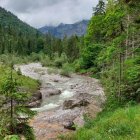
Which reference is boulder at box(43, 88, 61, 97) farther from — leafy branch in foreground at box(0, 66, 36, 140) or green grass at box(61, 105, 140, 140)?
leafy branch in foreground at box(0, 66, 36, 140)

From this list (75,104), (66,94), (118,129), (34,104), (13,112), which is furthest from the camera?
(66,94)

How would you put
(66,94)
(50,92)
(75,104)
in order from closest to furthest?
(75,104)
(66,94)
(50,92)

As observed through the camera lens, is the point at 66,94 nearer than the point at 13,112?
No

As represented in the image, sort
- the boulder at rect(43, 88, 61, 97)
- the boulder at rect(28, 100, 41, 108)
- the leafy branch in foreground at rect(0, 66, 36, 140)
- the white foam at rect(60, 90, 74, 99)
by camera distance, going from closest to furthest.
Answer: the leafy branch in foreground at rect(0, 66, 36, 140)
the boulder at rect(28, 100, 41, 108)
the white foam at rect(60, 90, 74, 99)
the boulder at rect(43, 88, 61, 97)

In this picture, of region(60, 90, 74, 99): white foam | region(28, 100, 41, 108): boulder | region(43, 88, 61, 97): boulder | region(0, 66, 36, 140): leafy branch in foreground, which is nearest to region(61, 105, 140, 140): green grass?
region(0, 66, 36, 140): leafy branch in foreground

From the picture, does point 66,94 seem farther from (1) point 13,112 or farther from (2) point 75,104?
(1) point 13,112

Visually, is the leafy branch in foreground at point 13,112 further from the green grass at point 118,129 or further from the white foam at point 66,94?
the white foam at point 66,94

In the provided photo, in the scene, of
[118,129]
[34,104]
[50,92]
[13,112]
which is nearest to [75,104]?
[34,104]

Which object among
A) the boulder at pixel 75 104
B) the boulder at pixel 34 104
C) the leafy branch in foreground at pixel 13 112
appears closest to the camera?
the leafy branch in foreground at pixel 13 112

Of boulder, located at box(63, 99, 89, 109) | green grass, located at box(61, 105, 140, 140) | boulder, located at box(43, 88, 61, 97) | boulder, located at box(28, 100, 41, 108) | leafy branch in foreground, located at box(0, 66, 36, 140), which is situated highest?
leafy branch in foreground, located at box(0, 66, 36, 140)

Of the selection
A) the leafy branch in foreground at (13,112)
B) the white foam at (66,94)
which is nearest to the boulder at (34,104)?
the white foam at (66,94)

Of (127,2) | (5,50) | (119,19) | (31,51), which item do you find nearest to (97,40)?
(119,19)

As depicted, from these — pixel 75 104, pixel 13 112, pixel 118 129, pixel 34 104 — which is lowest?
pixel 34 104

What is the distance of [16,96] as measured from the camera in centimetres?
1539
